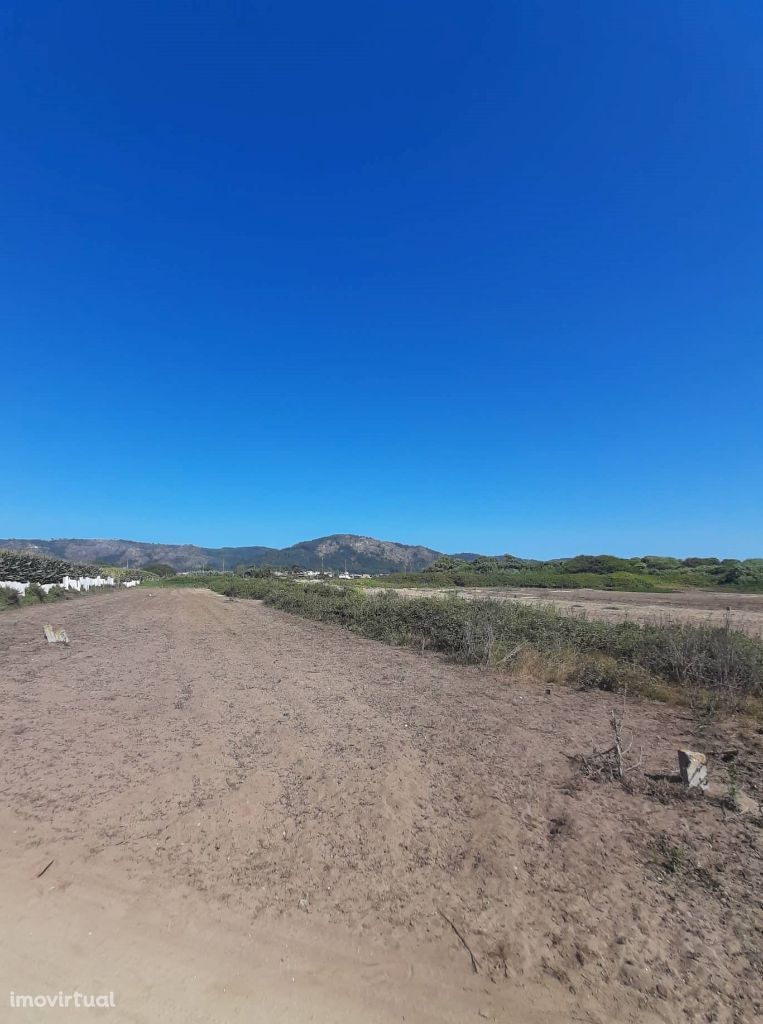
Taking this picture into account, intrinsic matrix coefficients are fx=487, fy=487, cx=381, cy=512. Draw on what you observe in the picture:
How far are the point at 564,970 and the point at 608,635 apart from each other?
9.24 meters

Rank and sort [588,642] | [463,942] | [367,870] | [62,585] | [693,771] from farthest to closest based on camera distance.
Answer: [62,585], [588,642], [693,771], [367,870], [463,942]

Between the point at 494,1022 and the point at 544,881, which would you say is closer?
the point at 494,1022

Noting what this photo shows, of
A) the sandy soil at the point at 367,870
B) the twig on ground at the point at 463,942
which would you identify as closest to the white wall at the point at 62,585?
the sandy soil at the point at 367,870

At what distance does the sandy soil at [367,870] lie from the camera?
265 cm

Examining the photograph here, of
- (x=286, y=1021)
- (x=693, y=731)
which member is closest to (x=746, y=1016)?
(x=286, y=1021)

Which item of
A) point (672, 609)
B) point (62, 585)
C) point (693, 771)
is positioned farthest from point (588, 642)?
point (62, 585)

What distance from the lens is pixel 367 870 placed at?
372 centimetres

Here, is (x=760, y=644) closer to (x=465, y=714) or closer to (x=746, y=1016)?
(x=465, y=714)

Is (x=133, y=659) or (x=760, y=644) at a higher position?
(x=760, y=644)

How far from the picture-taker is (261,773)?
5.26 m

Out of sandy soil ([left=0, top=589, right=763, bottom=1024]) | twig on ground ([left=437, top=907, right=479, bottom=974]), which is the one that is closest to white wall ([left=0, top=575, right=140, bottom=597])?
sandy soil ([left=0, top=589, right=763, bottom=1024])

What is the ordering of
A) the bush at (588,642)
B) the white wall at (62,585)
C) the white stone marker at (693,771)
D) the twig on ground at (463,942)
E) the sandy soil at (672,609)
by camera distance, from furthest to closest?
the white wall at (62,585)
the sandy soil at (672,609)
the bush at (588,642)
the white stone marker at (693,771)
the twig on ground at (463,942)

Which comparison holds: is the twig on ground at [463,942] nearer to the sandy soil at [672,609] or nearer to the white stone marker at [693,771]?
the white stone marker at [693,771]

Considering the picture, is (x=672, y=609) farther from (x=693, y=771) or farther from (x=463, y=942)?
(x=463, y=942)
